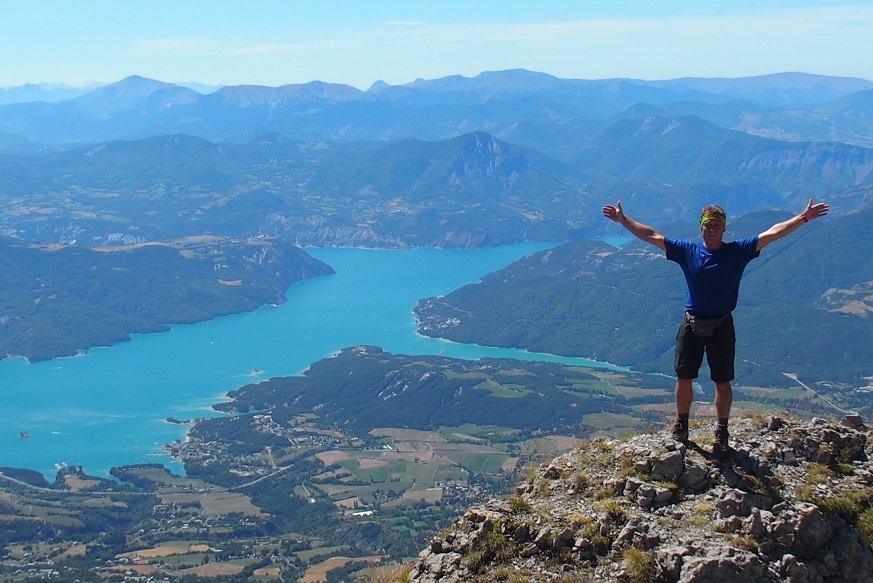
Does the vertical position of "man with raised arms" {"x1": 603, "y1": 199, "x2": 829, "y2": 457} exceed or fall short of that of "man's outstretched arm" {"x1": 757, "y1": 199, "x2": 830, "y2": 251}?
it falls short

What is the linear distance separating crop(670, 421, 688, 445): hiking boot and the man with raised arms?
2 cm

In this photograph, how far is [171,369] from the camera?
457 ft

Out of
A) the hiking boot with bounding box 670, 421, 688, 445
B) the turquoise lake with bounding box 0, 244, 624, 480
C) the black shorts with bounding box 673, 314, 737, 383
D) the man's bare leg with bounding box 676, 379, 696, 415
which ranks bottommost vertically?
the turquoise lake with bounding box 0, 244, 624, 480

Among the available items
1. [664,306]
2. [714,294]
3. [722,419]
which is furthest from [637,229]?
[664,306]

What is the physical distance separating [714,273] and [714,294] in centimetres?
24

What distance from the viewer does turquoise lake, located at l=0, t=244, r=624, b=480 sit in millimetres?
103625

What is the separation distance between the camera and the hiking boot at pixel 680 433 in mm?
11773

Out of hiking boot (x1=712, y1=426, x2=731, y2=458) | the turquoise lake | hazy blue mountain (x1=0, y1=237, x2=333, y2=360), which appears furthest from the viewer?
hazy blue mountain (x1=0, y1=237, x2=333, y2=360)

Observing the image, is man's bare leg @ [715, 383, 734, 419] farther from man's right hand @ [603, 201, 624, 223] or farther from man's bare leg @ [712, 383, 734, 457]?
man's right hand @ [603, 201, 624, 223]

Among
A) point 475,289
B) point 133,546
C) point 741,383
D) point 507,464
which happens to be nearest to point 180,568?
point 133,546

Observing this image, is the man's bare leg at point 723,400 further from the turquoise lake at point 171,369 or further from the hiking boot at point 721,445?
the turquoise lake at point 171,369

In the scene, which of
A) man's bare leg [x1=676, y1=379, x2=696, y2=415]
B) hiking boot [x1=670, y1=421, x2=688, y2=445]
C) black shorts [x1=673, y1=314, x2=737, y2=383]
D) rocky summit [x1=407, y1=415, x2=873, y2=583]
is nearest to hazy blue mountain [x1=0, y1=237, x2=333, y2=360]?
rocky summit [x1=407, y1=415, x2=873, y2=583]

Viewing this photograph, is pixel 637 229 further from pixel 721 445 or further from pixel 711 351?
pixel 721 445

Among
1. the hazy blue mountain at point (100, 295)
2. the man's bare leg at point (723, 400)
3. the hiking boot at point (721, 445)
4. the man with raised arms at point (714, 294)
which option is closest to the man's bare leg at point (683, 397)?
the man with raised arms at point (714, 294)
